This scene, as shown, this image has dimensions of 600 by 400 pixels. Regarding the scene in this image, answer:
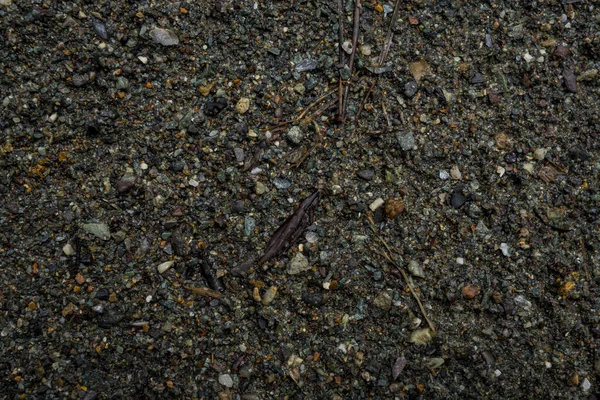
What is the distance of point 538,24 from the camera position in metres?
1.84

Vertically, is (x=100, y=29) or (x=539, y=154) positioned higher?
(x=100, y=29)

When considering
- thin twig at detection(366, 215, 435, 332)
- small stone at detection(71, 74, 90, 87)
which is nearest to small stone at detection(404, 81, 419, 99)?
thin twig at detection(366, 215, 435, 332)

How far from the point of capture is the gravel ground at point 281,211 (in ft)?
5.53

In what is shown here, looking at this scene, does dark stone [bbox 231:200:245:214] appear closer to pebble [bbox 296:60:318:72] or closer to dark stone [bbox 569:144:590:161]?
pebble [bbox 296:60:318:72]

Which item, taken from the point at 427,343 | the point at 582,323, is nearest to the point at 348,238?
the point at 427,343

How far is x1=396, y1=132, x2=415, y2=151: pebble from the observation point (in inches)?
69.8

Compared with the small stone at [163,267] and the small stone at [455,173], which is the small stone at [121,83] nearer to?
the small stone at [163,267]

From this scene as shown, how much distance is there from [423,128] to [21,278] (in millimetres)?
1449

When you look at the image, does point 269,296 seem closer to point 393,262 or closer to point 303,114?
point 393,262

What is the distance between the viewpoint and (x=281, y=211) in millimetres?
1727

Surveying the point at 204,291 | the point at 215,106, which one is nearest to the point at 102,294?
the point at 204,291

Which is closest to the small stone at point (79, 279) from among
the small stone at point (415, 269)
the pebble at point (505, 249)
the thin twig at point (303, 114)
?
the thin twig at point (303, 114)

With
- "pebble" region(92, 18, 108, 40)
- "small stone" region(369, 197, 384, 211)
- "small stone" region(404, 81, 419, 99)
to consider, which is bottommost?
"small stone" region(369, 197, 384, 211)

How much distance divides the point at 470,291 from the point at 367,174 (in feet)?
1.75
